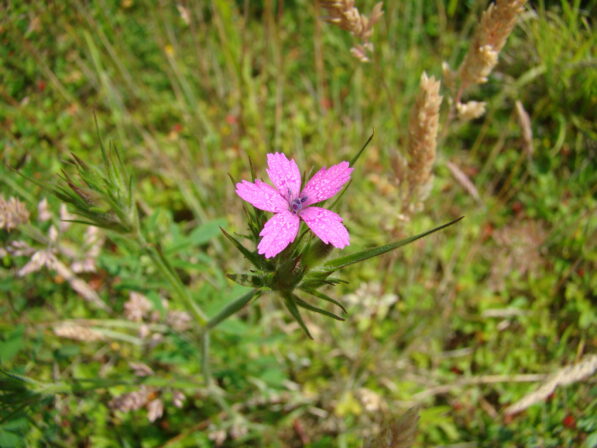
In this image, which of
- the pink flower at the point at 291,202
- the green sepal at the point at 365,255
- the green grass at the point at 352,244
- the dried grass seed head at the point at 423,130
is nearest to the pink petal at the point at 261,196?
the pink flower at the point at 291,202

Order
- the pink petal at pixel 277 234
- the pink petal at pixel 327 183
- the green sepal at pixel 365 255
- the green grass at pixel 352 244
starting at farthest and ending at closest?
the green grass at pixel 352 244 < the pink petal at pixel 327 183 < the pink petal at pixel 277 234 < the green sepal at pixel 365 255

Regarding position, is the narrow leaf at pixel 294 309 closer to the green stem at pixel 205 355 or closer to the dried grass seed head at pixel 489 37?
the green stem at pixel 205 355

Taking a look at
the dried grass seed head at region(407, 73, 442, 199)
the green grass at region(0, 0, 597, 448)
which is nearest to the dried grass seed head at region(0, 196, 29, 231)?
the green grass at region(0, 0, 597, 448)

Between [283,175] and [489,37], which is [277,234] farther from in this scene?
[489,37]

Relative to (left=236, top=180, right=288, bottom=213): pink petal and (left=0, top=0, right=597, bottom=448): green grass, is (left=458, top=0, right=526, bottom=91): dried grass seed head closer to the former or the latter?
(left=0, top=0, right=597, bottom=448): green grass

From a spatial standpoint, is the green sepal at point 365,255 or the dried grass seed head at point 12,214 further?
the dried grass seed head at point 12,214

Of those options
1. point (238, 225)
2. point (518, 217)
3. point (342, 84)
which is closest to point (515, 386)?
point (518, 217)
